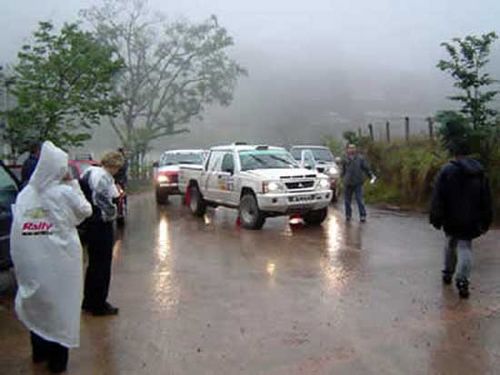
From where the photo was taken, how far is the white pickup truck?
13.1 meters

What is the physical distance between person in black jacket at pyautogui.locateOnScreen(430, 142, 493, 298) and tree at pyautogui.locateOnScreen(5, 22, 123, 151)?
47.8 feet

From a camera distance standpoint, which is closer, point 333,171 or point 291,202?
point 291,202

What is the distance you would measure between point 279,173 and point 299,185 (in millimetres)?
505

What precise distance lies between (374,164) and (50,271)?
18.1 metres

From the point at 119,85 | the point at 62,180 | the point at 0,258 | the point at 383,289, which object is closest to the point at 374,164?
the point at 383,289

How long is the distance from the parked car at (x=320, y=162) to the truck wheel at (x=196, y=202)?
198 inches

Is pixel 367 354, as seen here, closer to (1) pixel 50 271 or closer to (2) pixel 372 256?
(1) pixel 50 271

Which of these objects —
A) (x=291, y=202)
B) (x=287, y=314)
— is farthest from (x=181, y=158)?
(x=287, y=314)

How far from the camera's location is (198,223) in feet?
50.1

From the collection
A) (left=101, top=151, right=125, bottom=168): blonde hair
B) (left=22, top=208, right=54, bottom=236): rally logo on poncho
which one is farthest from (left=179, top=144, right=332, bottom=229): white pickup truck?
(left=22, top=208, right=54, bottom=236): rally logo on poncho

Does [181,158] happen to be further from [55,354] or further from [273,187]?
[55,354]

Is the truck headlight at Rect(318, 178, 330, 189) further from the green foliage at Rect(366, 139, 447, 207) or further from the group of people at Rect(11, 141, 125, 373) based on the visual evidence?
the group of people at Rect(11, 141, 125, 373)

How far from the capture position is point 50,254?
16.2 ft

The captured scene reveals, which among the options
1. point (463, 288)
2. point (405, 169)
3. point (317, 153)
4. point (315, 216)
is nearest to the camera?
point (463, 288)
